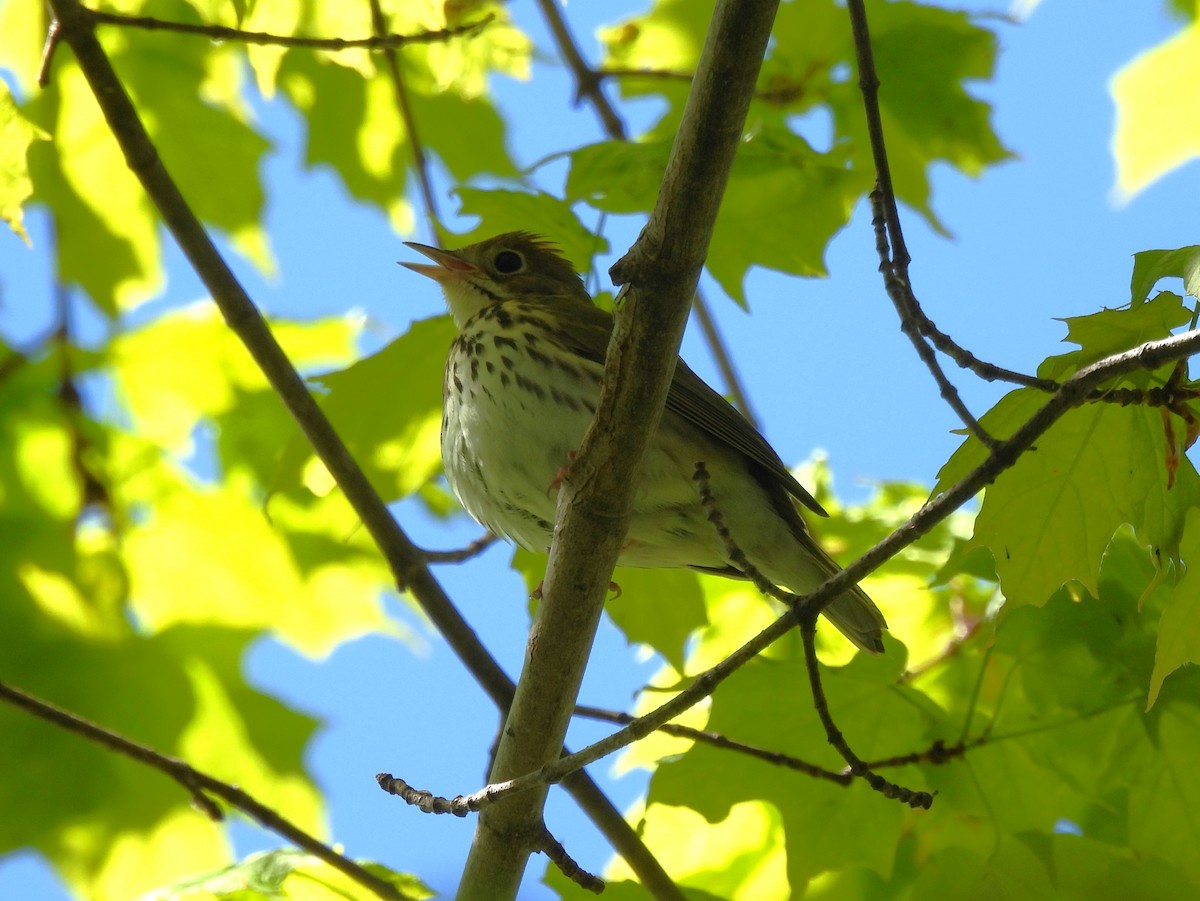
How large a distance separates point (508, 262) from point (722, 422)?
4.35 ft

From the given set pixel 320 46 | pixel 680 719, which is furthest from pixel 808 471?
pixel 320 46

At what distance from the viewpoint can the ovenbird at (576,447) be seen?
3.62 m

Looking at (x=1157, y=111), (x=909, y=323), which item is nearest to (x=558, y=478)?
(x=909, y=323)

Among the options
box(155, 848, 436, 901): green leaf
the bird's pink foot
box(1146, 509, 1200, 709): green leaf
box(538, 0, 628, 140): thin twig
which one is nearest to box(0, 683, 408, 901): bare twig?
box(155, 848, 436, 901): green leaf

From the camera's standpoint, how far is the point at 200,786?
3082mm

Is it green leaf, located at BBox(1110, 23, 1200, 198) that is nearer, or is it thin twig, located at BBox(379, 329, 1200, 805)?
thin twig, located at BBox(379, 329, 1200, 805)

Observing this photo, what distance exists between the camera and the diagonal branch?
3.35 m

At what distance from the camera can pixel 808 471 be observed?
15.3 ft

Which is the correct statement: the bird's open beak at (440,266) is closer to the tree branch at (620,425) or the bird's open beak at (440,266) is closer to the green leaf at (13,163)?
the green leaf at (13,163)

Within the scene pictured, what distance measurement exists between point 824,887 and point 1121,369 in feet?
6.11

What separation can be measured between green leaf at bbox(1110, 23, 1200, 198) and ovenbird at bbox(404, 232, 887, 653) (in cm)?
182

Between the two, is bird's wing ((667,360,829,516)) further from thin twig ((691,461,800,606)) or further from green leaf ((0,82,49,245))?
green leaf ((0,82,49,245))

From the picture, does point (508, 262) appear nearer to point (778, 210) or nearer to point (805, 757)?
point (778, 210)

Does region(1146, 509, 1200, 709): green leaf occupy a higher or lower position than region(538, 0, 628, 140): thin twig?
lower
